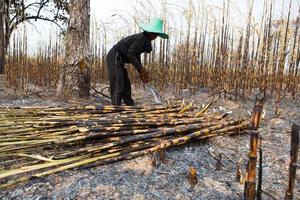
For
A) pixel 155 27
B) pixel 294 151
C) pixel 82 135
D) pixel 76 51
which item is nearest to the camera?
pixel 294 151

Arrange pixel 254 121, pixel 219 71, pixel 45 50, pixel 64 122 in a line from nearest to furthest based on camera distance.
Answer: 1. pixel 254 121
2. pixel 64 122
3. pixel 219 71
4. pixel 45 50

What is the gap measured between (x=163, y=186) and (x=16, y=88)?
3972mm

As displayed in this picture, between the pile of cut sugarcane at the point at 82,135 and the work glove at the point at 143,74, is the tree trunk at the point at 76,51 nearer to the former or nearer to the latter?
the work glove at the point at 143,74

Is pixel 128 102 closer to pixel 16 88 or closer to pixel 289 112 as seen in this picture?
pixel 289 112

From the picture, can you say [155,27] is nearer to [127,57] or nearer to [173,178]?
[127,57]

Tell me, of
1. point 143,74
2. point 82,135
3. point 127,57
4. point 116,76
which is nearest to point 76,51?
point 116,76

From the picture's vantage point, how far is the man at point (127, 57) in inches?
133

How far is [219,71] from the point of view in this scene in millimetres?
4359

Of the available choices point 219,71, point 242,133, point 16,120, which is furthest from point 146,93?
point 16,120

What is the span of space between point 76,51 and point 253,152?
3.65 meters

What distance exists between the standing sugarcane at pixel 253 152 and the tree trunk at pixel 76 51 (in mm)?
3543

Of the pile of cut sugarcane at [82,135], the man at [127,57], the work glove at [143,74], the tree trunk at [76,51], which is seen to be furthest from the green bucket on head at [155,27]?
the tree trunk at [76,51]

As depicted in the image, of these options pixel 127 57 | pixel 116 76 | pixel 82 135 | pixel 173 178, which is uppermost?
pixel 127 57

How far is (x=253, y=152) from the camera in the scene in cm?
124
